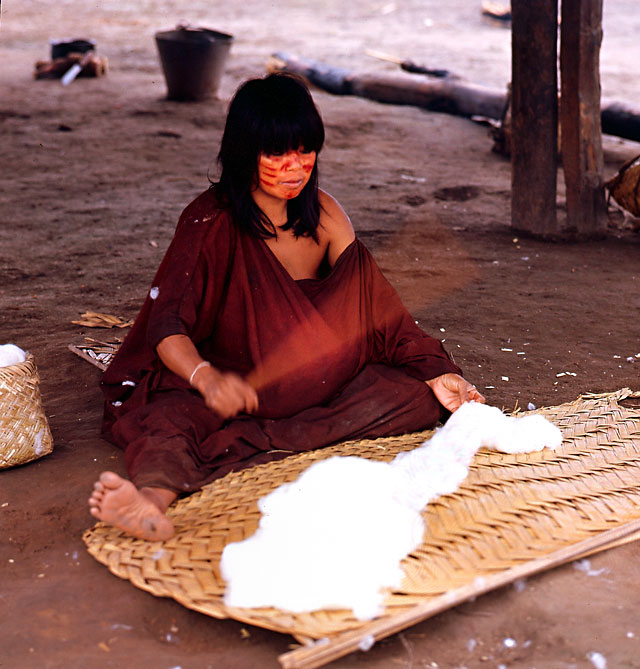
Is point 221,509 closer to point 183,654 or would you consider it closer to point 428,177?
point 183,654

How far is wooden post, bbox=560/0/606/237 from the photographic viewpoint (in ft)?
16.0

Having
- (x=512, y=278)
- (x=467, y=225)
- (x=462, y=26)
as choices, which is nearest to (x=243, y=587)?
(x=512, y=278)

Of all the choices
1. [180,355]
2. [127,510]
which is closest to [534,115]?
[180,355]

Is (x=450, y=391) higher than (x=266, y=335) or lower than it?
lower

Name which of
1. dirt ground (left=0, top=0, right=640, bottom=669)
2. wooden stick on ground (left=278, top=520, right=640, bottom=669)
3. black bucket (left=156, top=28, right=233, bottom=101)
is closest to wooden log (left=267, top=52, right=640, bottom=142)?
dirt ground (left=0, top=0, right=640, bottom=669)

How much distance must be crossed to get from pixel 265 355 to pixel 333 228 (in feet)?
1.59

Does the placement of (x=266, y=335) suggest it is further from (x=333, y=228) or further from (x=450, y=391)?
(x=450, y=391)

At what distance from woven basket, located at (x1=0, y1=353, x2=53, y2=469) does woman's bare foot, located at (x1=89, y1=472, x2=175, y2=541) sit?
1.89 ft

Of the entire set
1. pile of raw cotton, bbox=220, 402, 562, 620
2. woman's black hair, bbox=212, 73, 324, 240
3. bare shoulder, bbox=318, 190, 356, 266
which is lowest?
pile of raw cotton, bbox=220, 402, 562, 620

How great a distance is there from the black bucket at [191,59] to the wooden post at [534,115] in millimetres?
4611

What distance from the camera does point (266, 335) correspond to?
269 cm

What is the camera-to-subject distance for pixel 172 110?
866 cm

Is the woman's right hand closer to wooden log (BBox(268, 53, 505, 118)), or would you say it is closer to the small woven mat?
the small woven mat

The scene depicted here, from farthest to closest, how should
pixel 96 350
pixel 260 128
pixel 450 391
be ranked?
pixel 96 350
pixel 450 391
pixel 260 128
